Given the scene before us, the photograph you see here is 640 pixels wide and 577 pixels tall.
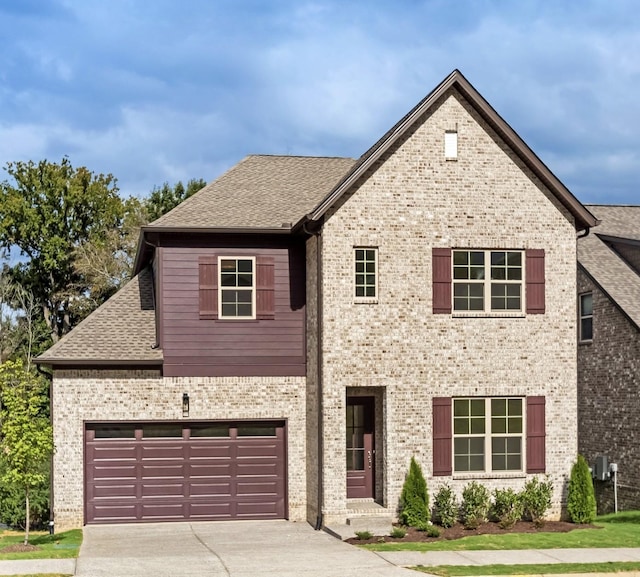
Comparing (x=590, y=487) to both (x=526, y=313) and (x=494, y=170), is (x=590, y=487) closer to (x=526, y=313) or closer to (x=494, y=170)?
(x=526, y=313)

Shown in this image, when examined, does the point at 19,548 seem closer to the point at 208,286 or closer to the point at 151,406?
the point at 151,406

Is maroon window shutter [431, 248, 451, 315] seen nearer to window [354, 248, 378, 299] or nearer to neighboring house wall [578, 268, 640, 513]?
window [354, 248, 378, 299]

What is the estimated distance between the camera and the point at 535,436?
2359 cm

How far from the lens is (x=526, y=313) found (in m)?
23.9

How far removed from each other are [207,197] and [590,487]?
11534mm

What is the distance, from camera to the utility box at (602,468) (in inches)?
1073

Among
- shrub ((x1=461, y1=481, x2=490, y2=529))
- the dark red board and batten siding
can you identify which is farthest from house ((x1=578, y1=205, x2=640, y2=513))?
the dark red board and batten siding

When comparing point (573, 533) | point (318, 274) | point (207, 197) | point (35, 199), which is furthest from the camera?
point (35, 199)

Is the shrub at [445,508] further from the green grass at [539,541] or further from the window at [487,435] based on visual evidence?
the green grass at [539,541]

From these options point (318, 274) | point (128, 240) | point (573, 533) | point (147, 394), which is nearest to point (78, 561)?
point (147, 394)

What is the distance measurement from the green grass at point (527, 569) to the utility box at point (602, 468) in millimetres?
9718

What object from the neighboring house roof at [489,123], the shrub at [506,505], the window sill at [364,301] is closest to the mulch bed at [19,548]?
the window sill at [364,301]

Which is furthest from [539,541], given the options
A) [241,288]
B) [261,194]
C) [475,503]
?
[261,194]

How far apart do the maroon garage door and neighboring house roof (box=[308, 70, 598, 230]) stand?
19.3 feet
